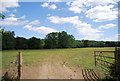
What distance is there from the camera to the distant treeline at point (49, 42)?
55991mm

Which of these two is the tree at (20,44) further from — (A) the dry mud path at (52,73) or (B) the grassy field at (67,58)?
(A) the dry mud path at (52,73)

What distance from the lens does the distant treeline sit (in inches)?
2204

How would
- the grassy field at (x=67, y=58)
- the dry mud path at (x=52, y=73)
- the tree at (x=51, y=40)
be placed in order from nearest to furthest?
the dry mud path at (x=52, y=73) → the grassy field at (x=67, y=58) → the tree at (x=51, y=40)

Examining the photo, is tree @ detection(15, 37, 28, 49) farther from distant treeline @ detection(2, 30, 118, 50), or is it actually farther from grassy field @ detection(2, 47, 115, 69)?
grassy field @ detection(2, 47, 115, 69)

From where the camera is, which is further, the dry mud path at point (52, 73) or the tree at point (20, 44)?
the tree at point (20, 44)

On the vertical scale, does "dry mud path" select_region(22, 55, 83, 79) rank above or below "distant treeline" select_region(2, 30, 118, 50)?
below

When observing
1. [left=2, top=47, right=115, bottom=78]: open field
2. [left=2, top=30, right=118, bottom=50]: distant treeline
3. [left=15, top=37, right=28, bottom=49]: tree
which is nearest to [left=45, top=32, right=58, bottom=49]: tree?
[left=2, top=30, right=118, bottom=50]: distant treeline

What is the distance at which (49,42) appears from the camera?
6291cm

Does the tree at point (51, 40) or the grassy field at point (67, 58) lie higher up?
the tree at point (51, 40)

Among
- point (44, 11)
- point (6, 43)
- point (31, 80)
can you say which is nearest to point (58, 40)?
point (6, 43)

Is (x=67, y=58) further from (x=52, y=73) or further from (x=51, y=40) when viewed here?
(x=51, y=40)

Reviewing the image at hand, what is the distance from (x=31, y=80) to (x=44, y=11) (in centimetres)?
725

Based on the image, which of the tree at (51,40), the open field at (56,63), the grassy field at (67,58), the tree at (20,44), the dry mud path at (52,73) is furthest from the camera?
the tree at (51,40)

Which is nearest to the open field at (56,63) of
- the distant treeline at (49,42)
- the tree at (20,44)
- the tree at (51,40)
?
the distant treeline at (49,42)
